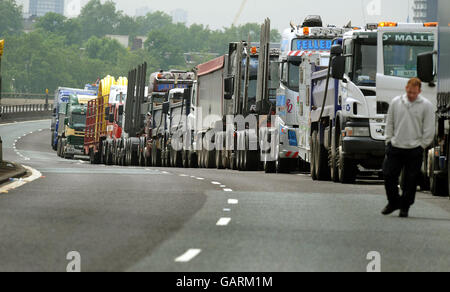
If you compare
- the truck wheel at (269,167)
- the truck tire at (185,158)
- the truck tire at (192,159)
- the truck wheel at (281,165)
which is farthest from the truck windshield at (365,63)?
the truck tire at (185,158)

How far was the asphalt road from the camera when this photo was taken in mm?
Result: 10039

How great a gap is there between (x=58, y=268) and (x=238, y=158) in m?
25.5

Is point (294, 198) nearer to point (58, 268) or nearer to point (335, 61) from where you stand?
point (335, 61)

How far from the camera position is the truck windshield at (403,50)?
72.4ft

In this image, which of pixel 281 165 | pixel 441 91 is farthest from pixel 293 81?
pixel 441 91

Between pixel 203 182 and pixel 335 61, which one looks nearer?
pixel 335 61

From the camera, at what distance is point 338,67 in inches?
877

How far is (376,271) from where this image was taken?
9625 mm

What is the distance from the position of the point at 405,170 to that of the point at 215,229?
3.42 metres

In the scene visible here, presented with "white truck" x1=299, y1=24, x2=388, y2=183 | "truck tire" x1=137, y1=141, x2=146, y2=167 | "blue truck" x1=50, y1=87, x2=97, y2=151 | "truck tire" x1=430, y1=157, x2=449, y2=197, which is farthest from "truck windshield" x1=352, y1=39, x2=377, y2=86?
"blue truck" x1=50, y1=87, x2=97, y2=151

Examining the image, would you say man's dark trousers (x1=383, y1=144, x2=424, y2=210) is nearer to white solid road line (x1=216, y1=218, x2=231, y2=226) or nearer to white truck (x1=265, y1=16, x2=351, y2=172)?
white solid road line (x1=216, y1=218, x2=231, y2=226)

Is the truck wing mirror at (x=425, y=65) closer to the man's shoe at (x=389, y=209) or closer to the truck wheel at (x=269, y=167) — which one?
the man's shoe at (x=389, y=209)

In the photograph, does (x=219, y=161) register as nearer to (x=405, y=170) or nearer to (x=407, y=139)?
(x=405, y=170)
